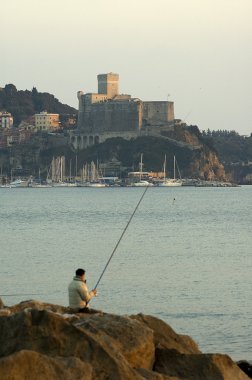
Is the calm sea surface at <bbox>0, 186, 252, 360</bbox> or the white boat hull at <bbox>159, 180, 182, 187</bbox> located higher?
the calm sea surface at <bbox>0, 186, 252, 360</bbox>

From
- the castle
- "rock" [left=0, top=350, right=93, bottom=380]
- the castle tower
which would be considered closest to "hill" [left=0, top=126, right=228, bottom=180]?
the castle

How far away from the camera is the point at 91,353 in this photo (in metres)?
8.72

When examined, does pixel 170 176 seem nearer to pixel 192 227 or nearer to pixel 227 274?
pixel 192 227

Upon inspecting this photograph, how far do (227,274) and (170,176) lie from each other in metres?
132

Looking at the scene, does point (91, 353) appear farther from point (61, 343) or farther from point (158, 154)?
point (158, 154)

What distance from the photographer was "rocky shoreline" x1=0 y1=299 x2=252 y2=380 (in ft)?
25.8

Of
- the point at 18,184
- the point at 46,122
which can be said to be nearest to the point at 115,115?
the point at 18,184

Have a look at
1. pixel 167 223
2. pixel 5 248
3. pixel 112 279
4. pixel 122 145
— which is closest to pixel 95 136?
pixel 122 145

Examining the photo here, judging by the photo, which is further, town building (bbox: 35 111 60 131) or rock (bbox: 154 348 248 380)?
town building (bbox: 35 111 60 131)

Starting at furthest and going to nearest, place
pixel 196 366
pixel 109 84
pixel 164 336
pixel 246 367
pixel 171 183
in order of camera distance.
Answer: pixel 109 84 < pixel 171 183 < pixel 246 367 < pixel 164 336 < pixel 196 366

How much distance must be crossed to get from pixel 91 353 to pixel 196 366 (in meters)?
1.13

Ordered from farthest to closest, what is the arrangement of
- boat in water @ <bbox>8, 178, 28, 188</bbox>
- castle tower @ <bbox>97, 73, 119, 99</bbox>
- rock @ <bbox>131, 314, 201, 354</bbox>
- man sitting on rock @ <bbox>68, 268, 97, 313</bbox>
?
boat in water @ <bbox>8, 178, 28, 188</bbox>, castle tower @ <bbox>97, 73, 119, 99</bbox>, man sitting on rock @ <bbox>68, 268, 97, 313</bbox>, rock @ <bbox>131, 314, 201, 354</bbox>

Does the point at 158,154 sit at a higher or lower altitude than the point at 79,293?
higher

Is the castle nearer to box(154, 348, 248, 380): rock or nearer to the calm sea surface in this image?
the calm sea surface
